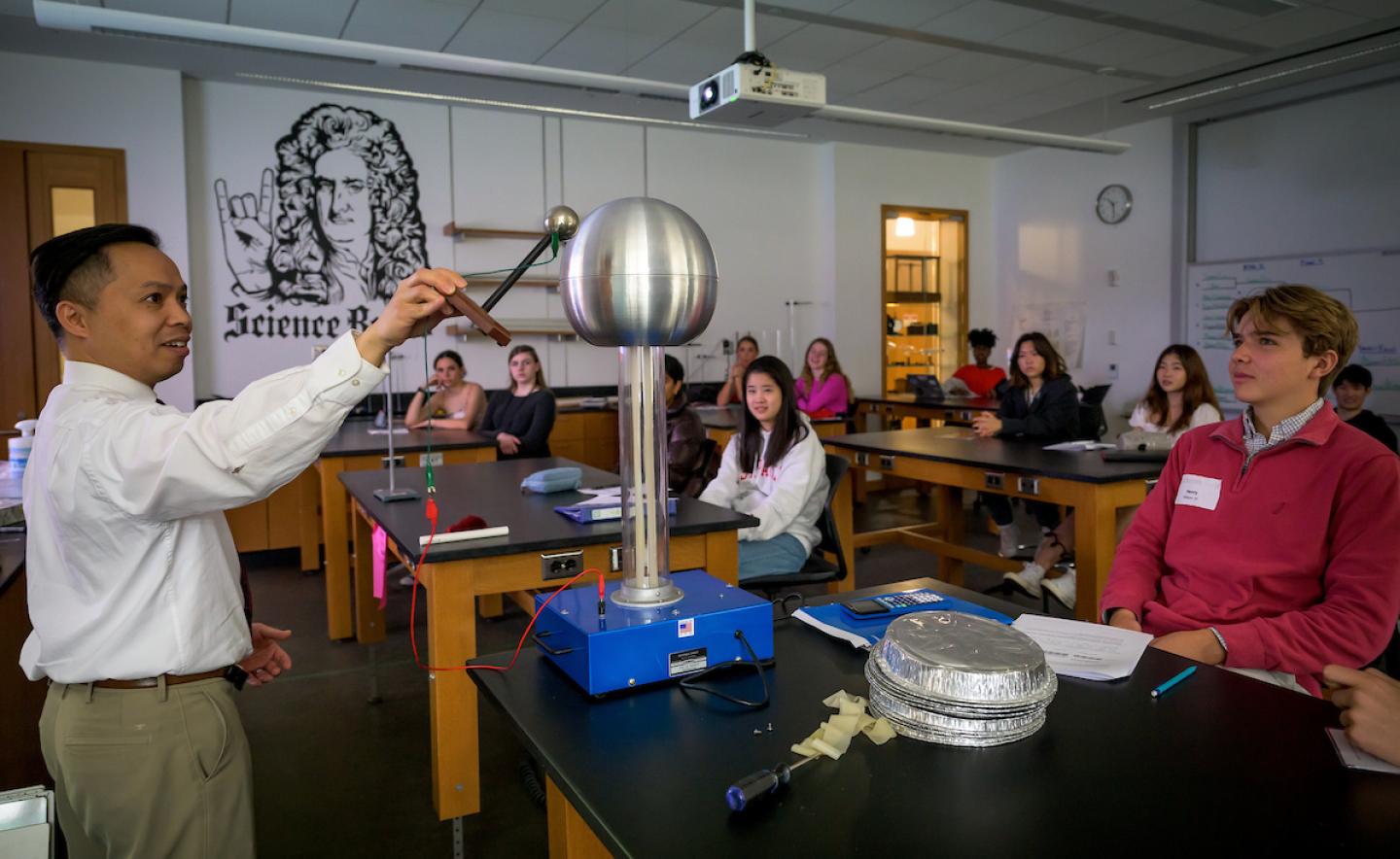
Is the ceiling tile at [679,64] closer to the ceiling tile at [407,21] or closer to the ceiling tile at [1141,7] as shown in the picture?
the ceiling tile at [407,21]

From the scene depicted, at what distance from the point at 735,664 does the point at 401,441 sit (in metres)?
3.63

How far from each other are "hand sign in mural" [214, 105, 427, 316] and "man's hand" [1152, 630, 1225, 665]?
585 cm

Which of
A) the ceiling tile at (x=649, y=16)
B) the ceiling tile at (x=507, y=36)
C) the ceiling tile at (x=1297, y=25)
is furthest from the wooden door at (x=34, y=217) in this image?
the ceiling tile at (x=1297, y=25)

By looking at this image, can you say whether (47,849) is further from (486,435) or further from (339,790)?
(486,435)

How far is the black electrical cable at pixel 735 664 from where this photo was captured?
117 centimetres

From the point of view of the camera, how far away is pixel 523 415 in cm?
504

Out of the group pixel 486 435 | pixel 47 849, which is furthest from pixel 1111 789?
pixel 486 435

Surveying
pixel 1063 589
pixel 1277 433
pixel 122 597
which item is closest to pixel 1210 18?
pixel 1063 589

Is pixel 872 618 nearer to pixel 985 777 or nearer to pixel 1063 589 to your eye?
pixel 985 777

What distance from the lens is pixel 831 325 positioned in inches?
317

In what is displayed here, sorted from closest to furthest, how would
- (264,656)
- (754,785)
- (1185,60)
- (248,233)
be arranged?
(754,785), (264,656), (1185,60), (248,233)

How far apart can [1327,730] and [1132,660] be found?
0.83 ft

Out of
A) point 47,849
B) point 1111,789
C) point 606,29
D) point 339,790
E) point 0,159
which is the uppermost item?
point 606,29

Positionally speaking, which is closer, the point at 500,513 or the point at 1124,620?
the point at 1124,620
